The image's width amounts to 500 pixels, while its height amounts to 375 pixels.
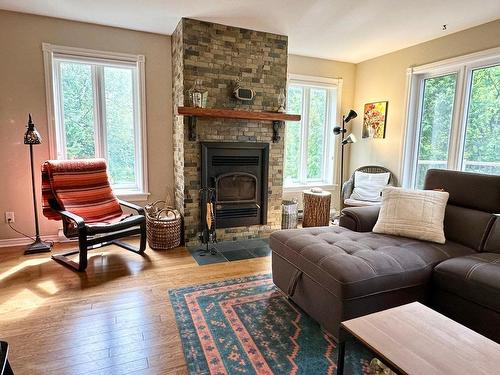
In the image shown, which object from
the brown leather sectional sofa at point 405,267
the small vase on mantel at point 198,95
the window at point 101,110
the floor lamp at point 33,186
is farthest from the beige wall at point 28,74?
the brown leather sectional sofa at point 405,267

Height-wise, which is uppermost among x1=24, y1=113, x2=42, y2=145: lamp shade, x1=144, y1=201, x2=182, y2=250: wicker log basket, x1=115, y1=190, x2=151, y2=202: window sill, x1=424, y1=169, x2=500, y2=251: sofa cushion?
x1=24, y1=113, x2=42, y2=145: lamp shade

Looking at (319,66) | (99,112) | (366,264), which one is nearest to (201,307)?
(366,264)

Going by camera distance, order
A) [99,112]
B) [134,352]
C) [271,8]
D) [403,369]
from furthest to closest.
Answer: [99,112], [271,8], [134,352], [403,369]

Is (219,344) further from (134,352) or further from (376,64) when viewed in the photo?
(376,64)

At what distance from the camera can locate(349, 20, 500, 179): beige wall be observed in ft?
11.1

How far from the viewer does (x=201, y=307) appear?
2260 millimetres

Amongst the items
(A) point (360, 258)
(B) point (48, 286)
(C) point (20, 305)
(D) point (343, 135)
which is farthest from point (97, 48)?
(D) point (343, 135)

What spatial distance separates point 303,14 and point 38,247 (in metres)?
3.69

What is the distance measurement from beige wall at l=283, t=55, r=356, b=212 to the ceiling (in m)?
0.73

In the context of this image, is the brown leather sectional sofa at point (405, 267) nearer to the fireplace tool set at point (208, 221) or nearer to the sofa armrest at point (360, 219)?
the sofa armrest at point (360, 219)

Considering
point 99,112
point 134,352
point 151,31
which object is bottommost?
point 134,352

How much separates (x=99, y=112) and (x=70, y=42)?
0.78 m

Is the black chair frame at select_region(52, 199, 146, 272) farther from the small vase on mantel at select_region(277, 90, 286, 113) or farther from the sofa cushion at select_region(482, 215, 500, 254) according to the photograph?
the sofa cushion at select_region(482, 215, 500, 254)

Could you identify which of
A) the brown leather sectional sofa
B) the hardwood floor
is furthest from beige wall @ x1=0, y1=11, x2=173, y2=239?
the brown leather sectional sofa
